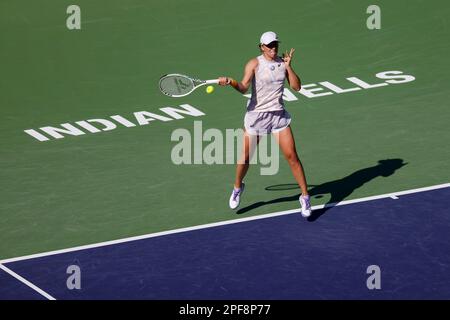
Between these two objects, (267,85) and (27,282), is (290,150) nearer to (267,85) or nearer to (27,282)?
(267,85)

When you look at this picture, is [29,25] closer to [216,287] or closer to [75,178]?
[75,178]

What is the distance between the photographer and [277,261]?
13711 millimetres
